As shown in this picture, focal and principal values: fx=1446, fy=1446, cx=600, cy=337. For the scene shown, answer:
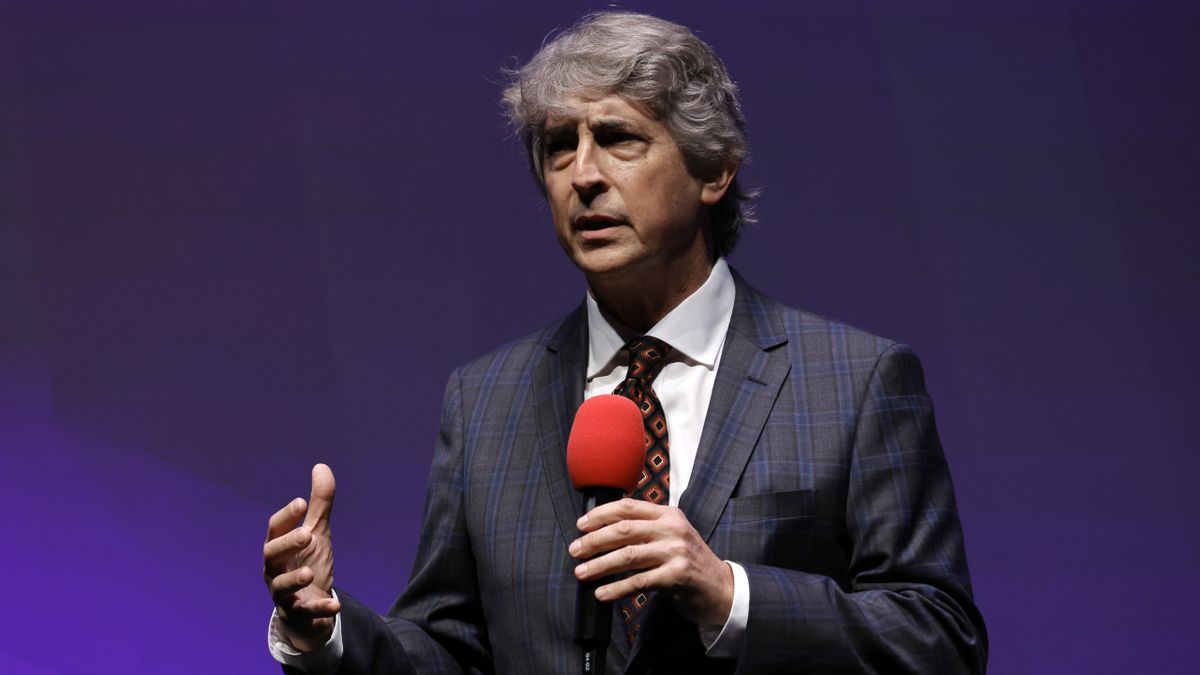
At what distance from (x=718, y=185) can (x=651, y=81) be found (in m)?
0.24

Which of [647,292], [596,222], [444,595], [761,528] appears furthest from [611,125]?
[444,595]

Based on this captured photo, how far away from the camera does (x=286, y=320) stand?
3.16 meters

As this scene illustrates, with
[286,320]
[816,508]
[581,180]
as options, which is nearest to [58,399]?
[286,320]

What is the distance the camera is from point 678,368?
86.8 inches

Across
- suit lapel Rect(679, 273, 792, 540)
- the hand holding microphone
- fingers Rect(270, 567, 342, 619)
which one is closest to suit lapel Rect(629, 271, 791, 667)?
suit lapel Rect(679, 273, 792, 540)

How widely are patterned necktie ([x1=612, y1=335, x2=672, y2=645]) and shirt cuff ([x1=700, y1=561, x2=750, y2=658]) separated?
0.16 metres

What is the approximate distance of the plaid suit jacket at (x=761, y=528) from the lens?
6.19 ft

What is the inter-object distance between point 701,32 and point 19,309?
161cm

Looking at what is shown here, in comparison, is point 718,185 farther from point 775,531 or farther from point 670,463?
point 775,531

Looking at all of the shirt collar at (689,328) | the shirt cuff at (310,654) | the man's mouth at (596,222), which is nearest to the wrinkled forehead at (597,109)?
the man's mouth at (596,222)

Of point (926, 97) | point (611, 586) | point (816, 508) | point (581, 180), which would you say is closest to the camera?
point (611, 586)

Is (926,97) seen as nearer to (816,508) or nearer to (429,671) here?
(816,508)

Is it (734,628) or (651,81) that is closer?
(734,628)

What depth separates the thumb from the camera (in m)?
1.89
